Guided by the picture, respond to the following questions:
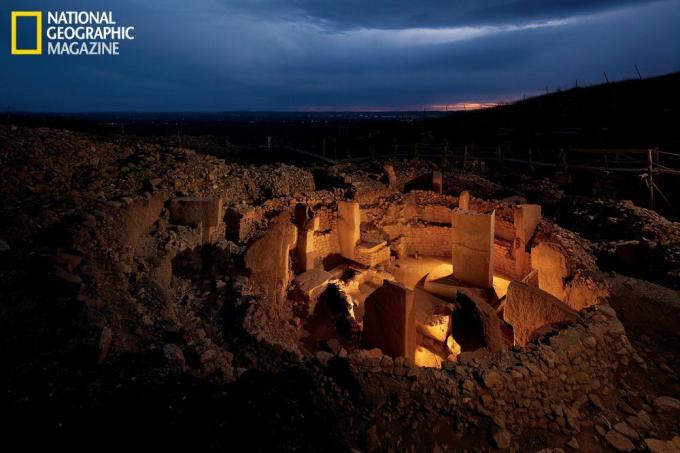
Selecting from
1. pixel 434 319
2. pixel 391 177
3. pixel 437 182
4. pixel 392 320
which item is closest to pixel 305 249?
pixel 434 319

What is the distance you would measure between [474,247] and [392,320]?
4.36m

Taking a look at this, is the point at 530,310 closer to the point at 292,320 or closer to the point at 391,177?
the point at 292,320

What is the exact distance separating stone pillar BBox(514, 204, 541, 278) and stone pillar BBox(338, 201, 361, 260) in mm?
4116

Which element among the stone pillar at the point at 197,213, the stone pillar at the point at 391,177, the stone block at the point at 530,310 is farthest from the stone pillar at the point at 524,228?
the stone pillar at the point at 197,213

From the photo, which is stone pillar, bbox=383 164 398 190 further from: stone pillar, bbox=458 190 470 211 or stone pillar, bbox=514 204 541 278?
stone pillar, bbox=514 204 541 278

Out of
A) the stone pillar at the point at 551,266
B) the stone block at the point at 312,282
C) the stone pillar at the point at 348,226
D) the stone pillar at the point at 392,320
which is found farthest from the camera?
the stone pillar at the point at 348,226

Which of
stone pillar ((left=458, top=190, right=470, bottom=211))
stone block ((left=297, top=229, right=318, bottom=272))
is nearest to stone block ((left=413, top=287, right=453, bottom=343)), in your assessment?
stone block ((left=297, top=229, right=318, bottom=272))

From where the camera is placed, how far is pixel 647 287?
227 inches

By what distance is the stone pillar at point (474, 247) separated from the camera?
912 cm

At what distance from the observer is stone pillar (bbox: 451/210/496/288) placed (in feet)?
29.9

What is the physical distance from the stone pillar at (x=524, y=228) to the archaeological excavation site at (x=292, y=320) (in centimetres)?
7

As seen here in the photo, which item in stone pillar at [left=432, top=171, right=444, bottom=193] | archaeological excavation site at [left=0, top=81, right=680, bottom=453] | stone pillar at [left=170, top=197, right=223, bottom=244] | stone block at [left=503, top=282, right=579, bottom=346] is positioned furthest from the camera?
stone pillar at [left=432, top=171, right=444, bottom=193]

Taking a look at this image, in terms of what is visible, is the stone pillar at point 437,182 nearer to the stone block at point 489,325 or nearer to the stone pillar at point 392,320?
the stone block at point 489,325

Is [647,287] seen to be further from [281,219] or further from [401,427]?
[281,219]
